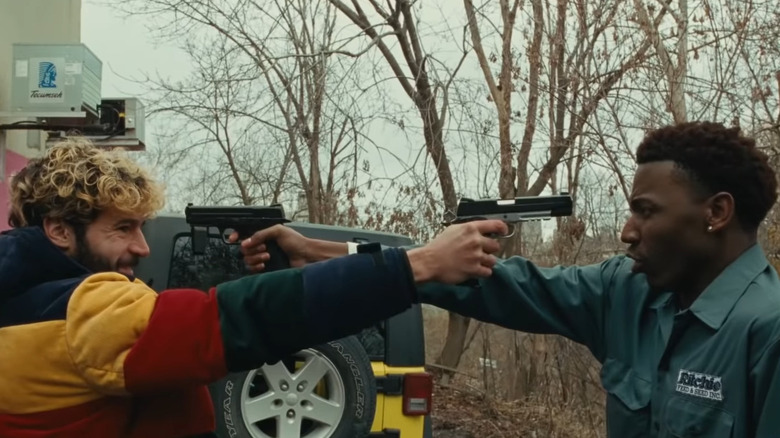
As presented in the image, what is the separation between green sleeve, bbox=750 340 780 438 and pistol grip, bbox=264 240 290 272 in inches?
56.7

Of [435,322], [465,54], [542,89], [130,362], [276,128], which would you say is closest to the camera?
[130,362]

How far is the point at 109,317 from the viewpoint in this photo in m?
1.82

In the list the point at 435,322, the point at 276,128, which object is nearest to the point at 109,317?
the point at 276,128

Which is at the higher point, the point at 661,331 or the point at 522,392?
the point at 661,331

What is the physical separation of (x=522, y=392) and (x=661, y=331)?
8.01 metres

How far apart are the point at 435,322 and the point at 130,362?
13267 mm

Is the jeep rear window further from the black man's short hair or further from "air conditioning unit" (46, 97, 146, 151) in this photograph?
"air conditioning unit" (46, 97, 146, 151)

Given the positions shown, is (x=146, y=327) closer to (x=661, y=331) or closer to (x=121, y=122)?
(x=661, y=331)

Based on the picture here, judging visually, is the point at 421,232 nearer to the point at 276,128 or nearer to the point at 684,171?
the point at 276,128

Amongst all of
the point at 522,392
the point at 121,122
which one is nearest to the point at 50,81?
the point at 121,122

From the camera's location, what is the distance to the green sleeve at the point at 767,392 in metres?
2.00

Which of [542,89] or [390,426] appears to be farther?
[542,89]

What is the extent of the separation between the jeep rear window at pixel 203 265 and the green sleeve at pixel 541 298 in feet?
6.94

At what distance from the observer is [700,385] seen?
2195 millimetres
